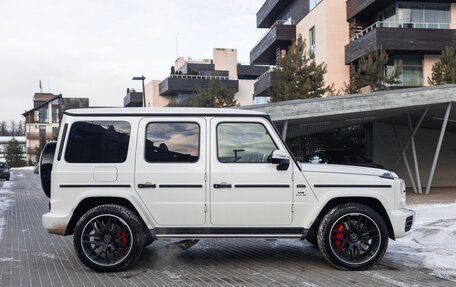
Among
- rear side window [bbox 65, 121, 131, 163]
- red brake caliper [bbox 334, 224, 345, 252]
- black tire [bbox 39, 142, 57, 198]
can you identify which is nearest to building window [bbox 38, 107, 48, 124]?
black tire [bbox 39, 142, 57, 198]

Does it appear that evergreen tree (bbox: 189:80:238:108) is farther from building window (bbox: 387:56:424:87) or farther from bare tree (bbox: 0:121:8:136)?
bare tree (bbox: 0:121:8:136)

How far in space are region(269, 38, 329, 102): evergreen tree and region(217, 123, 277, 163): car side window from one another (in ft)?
53.8

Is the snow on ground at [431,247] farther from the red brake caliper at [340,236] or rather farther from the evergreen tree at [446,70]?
the evergreen tree at [446,70]

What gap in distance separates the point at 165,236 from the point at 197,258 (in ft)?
3.48

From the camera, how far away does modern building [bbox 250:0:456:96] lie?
27375mm

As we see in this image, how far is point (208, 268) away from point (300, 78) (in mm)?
17272

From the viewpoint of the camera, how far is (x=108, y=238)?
6.77 metres

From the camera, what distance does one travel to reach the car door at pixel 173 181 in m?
6.77

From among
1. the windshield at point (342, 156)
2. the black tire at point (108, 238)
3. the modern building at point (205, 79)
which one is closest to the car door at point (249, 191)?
the black tire at point (108, 238)

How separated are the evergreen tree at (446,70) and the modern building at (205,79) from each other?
28.3m

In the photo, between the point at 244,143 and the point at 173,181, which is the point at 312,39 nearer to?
the point at 244,143

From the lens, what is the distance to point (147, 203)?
6797 millimetres

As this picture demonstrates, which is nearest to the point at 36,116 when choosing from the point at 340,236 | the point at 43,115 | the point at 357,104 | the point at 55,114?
the point at 43,115

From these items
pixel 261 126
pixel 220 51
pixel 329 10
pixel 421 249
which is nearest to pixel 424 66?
pixel 329 10
